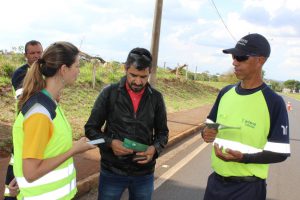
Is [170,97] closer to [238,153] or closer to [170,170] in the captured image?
[170,170]

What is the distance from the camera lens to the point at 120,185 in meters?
3.41

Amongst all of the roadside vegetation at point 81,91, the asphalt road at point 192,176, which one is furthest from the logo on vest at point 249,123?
the roadside vegetation at point 81,91

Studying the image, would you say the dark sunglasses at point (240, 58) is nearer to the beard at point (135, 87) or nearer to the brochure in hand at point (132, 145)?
the beard at point (135, 87)

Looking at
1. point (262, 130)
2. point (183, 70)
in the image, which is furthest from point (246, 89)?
point (183, 70)

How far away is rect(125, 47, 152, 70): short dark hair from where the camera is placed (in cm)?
324

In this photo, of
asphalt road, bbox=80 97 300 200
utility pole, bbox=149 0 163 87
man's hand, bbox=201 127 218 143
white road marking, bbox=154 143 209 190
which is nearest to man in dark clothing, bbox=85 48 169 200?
man's hand, bbox=201 127 218 143

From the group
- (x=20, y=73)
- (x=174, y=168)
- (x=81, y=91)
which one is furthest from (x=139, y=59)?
(x=81, y=91)

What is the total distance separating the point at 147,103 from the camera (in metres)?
3.38

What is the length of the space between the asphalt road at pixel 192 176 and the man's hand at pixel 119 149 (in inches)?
92.5

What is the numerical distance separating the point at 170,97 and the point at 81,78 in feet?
26.3

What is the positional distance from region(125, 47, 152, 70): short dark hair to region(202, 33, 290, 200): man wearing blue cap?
0.65 m

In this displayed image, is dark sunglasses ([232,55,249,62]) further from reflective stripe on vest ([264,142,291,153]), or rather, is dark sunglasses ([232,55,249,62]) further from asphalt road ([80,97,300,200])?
asphalt road ([80,97,300,200])

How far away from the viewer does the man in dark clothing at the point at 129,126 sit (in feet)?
10.8

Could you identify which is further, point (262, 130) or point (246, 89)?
point (246, 89)
